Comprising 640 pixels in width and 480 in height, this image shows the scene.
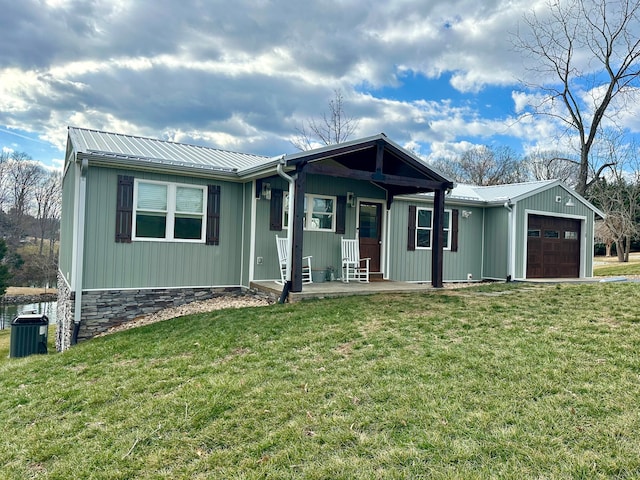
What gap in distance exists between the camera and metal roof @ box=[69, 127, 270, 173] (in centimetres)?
727

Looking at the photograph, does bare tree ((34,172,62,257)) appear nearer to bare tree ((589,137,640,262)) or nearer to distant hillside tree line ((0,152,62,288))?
distant hillside tree line ((0,152,62,288))

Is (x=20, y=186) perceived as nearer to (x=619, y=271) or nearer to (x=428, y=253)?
(x=428, y=253)

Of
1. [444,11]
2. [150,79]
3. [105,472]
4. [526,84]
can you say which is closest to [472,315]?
[105,472]

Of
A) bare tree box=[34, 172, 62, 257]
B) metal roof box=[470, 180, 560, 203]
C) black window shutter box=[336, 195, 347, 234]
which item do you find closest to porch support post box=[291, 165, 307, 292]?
black window shutter box=[336, 195, 347, 234]

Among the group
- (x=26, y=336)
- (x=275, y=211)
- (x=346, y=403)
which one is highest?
(x=275, y=211)

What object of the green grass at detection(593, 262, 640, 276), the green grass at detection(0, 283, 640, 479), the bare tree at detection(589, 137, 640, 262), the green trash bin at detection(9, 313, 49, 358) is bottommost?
the green trash bin at detection(9, 313, 49, 358)

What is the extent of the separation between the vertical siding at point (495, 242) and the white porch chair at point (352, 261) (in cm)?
438

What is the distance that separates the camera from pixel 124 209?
741cm

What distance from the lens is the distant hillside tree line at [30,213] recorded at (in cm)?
2745

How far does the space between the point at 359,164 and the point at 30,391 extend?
6901 mm

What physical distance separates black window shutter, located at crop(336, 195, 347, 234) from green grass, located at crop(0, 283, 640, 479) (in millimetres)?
4210

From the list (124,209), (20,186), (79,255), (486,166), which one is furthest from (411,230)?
(20,186)

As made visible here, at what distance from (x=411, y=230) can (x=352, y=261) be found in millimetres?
2170

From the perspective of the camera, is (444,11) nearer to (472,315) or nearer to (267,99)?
(267,99)
